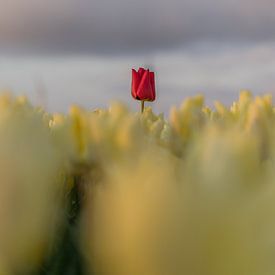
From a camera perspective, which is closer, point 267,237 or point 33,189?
point 267,237

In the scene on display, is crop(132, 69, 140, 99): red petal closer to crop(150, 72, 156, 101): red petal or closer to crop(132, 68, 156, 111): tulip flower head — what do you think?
crop(132, 68, 156, 111): tulip flower head

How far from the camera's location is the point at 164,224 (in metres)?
0.64

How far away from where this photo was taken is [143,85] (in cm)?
628

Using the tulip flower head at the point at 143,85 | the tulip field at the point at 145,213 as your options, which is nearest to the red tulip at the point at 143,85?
the tulip flower head at the point at 143,85

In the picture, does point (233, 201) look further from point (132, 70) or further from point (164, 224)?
point (132, 70)

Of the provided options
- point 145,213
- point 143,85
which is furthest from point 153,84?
point 145,213

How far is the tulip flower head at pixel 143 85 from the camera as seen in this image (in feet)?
20.5

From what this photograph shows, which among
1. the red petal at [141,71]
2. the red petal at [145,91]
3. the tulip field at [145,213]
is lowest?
the red petal at [145,91]

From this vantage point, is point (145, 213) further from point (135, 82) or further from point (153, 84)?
point (135, 82)

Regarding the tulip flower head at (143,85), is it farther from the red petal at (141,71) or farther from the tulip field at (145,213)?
the tulip field at (145,213)

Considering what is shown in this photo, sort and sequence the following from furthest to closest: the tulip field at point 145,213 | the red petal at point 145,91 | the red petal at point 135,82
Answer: the red petal at point 135,82 < the red petal at point 145,91 < the tulip field at point 145,213

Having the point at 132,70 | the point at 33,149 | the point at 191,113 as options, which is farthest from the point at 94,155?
the point at 132,70

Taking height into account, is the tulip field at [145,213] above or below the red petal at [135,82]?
above

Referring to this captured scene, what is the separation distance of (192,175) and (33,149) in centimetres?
21
